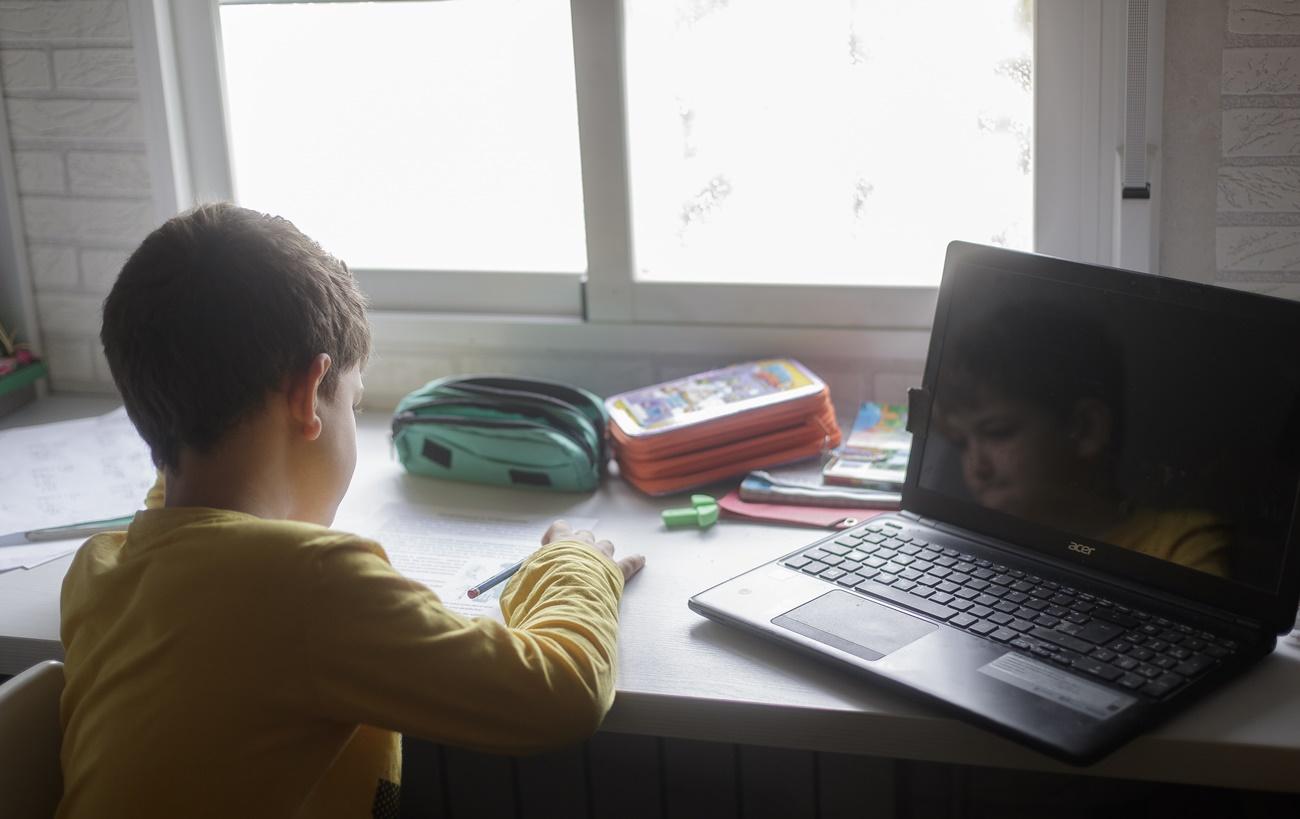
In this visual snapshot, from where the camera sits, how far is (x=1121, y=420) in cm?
117

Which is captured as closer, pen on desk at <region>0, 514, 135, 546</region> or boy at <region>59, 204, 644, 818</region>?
boy at <region>59, 204, 644, 818</region>

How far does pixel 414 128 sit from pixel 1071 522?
1.05m

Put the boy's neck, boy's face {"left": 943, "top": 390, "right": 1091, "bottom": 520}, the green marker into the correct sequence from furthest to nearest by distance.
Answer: the green marker, boy's face {"left": 943, "top": 390, "right": 1091, "bottom": 520}, the boy's neck

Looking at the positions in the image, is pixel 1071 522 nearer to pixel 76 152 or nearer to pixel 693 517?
pixel 693 517

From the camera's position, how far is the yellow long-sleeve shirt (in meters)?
0.96

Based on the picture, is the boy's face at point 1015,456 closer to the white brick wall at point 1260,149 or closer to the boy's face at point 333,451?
the white brick wall at point 1260,149

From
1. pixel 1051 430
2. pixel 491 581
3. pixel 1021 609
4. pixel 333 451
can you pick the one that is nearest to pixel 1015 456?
pixel 1051 430

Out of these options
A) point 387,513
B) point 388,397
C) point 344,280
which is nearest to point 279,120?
point 388,397

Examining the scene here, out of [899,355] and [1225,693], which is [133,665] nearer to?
[1225,693]

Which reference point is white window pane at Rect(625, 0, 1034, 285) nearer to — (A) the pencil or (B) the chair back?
(A) the pencil

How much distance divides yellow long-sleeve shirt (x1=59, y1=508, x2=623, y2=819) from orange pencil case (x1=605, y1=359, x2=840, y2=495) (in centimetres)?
51

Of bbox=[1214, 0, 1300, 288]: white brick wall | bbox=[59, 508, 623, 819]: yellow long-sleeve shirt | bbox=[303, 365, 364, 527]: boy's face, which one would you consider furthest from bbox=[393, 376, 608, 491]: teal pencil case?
bbox=[1214, 0, 1300, 288]: white brick wall

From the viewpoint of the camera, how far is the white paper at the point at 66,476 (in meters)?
1.50

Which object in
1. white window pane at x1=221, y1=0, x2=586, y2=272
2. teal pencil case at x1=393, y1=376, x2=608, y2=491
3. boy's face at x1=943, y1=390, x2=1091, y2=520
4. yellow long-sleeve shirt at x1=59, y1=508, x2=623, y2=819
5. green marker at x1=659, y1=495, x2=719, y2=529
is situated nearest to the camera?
yellow long-sleeve shirt at x1=59, y1=508, x2=623, y2=819
